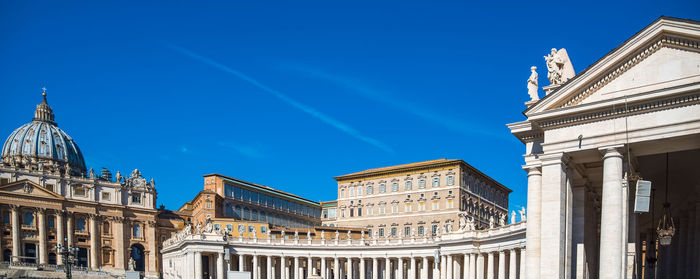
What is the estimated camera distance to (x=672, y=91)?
2362 cm

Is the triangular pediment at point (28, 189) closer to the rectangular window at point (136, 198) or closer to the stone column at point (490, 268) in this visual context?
the rectangular window at point (136, 198)

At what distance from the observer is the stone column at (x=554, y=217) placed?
86.8 ft

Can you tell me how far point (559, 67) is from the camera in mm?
29891

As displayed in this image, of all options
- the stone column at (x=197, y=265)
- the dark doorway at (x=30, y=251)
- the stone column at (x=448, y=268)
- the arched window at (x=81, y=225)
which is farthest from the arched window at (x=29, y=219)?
the stone column at (x=448, y=268)

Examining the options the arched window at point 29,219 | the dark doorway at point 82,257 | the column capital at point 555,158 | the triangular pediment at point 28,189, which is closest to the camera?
the column capital at point 555,158

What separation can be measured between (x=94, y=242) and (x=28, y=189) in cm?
1502

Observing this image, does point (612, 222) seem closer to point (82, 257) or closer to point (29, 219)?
point (29, 219)

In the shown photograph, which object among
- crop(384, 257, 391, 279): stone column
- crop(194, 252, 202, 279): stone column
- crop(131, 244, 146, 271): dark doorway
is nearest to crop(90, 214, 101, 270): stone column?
crop(131, 244, 146, 271): dark doorway

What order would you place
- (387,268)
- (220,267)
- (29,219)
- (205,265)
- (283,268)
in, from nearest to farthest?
(387,268), (220,267), (283,268), (205,265), (29,219)

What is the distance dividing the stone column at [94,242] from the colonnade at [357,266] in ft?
124

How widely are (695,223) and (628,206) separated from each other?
10.7 m

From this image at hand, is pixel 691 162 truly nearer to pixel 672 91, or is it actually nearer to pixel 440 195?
pixel 672 91

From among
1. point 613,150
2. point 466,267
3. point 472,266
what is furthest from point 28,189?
point 613,150

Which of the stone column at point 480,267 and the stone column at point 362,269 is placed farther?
the stone column at point 362,269
